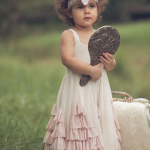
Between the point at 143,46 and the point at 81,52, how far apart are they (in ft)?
25.8

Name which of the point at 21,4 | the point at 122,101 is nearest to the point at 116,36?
the point at 122,101

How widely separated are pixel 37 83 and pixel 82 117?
12.5 ft

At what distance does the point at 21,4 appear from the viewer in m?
14.2

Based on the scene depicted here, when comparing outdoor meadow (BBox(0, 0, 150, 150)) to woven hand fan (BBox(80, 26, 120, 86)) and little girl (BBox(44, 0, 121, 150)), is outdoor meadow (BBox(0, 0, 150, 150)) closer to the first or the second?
little girl (BBox(44, 0, 121, 150))

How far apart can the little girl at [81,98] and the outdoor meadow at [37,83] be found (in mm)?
563

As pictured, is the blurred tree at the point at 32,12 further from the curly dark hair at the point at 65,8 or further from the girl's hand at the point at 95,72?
the girl's hand at the point at 95,72

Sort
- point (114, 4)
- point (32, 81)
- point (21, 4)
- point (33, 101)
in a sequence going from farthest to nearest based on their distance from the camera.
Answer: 1. point (114, 4)
2. point (21, 4)
3. point (32, 81)
4. point (33, 101)

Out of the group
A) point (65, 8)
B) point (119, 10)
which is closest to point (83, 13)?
point (65, 8)

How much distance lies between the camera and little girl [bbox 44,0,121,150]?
2803mm

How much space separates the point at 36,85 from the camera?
643 cm

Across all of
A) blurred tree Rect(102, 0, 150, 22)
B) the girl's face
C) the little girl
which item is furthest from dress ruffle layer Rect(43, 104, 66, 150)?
blurred tree Rect(102, 0, 150, 22)

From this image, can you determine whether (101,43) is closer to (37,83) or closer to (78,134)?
(78,134)

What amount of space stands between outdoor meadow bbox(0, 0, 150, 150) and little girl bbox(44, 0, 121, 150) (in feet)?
1.85

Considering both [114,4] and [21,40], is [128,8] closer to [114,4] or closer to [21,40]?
[114,4]
